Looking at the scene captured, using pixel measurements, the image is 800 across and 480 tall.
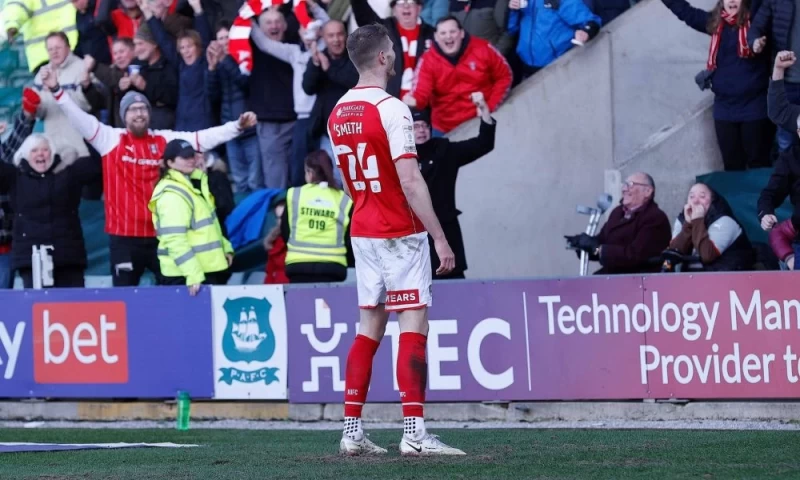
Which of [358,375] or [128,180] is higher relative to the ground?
[128,180]

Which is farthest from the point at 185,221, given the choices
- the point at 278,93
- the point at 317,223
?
the point at 278,93

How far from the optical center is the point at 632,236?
12.6m

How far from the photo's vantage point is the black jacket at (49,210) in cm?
1391

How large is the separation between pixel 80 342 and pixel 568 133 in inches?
210

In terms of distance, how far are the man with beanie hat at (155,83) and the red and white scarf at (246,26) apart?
0.83 metres

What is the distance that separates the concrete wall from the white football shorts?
6.78m

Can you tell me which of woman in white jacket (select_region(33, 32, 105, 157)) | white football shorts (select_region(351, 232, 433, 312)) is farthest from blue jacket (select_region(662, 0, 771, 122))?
woman in white jacket (select_region(33, 32, 105, 157))

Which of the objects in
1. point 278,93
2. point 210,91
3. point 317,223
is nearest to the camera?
point 317,223

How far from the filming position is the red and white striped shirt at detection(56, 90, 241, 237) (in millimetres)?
13859

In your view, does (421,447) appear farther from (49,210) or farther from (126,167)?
(49,210)

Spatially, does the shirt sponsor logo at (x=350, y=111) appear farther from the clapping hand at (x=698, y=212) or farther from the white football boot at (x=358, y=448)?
the clapping hand at (x=698, y=212)

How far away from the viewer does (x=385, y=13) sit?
49.6 feet

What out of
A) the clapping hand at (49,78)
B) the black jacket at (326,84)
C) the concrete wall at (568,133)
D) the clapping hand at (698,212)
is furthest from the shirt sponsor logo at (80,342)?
the clapping hand at (698,212)

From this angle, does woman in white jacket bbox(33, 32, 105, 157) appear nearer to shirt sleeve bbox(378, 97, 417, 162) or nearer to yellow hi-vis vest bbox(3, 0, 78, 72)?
yellow hi-vis vest bbox(3, 0, 78, 72)
